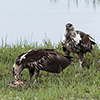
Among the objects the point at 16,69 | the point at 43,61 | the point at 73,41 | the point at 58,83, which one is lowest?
the point at 58,83

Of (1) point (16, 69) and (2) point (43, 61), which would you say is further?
(1) point (16, 69)

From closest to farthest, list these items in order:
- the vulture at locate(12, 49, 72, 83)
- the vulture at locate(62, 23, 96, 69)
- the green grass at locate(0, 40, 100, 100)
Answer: the green grass at locate(0, 40, 100, 100) → the vulture at locate(12, 49, 72, 83) → the vulture at locate(62, 23, 96, 69)

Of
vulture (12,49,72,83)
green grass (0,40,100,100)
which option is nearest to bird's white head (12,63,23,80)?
vulture (12,49,72,83)

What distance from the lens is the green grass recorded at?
7.15 metres

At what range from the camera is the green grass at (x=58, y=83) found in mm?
7152

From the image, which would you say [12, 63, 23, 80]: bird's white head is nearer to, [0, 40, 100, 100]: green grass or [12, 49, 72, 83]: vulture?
[12, 49, 72, 83]: vulture

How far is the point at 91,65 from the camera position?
375 inches

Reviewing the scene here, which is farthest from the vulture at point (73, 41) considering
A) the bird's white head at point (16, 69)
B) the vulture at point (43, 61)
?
the bird's white head at point (16, 69)

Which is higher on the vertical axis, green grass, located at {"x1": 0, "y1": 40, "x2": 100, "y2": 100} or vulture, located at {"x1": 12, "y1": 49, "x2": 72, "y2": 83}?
vulture, located at {"x1": 12, "y1": 49, "x2": 72, "y2": 83}

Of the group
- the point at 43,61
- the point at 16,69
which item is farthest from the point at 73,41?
the point at 16,69

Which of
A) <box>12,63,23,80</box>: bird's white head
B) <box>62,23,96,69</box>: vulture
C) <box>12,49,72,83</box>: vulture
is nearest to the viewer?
<box>12,49,72,83</box>: vulture

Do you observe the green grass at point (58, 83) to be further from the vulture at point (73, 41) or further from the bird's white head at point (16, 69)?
the vulture at point (73, 41)

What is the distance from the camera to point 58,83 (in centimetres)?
841

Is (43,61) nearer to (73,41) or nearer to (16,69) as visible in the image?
(16,69)
